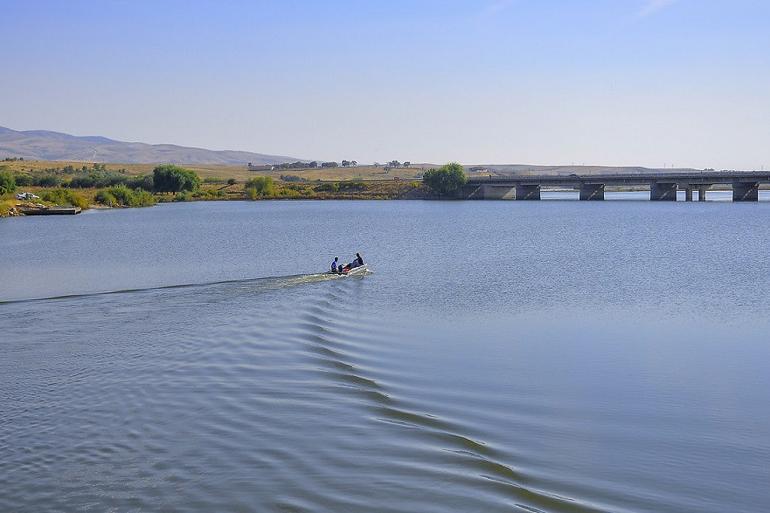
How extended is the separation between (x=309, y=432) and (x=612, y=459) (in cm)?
597

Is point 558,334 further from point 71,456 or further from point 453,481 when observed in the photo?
point 71,456

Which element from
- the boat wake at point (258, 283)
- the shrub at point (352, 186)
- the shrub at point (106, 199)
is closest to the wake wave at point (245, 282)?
the boat wake at point (258, 283)

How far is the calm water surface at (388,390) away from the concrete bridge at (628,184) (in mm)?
110577

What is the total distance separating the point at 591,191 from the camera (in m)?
167

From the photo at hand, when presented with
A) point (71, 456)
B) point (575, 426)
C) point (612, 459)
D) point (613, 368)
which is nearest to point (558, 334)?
point (613, 368)

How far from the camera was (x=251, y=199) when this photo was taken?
172500 mm

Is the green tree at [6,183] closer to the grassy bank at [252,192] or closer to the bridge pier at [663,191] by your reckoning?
the grassy bank at [252,192]

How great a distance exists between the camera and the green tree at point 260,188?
173125 millimetres

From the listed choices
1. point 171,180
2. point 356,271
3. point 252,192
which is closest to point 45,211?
point 171,180

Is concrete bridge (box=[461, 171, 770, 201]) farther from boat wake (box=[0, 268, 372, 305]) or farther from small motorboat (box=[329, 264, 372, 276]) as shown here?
boat wake (box=[0, 268, 372, 305])

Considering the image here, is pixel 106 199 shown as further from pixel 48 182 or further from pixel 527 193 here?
pixel 527 193

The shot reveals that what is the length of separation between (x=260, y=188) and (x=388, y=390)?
15817 cm

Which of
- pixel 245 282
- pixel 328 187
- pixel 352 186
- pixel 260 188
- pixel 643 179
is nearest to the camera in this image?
pixel 245 282

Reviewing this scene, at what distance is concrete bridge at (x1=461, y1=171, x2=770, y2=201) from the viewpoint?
5816 inches
